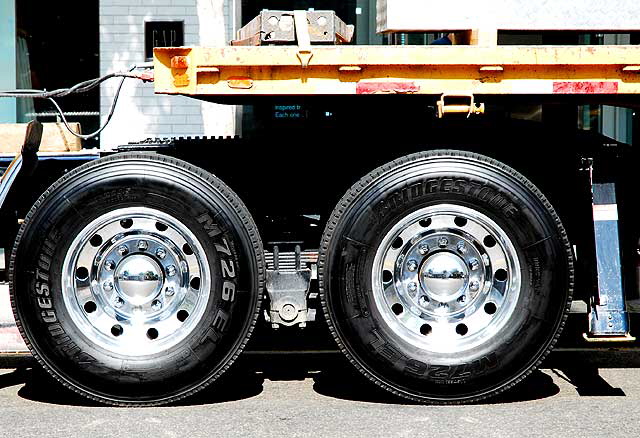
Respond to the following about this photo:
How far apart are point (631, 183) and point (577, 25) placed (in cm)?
103

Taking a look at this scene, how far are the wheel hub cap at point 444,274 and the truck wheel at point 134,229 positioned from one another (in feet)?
2.48

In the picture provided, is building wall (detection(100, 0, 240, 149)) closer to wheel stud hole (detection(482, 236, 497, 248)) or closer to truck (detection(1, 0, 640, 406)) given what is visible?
truck (detection(1, 0, 640, 406))

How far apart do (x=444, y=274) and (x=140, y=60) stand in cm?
822

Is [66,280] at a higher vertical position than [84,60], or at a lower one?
lower

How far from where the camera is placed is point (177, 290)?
5.19m

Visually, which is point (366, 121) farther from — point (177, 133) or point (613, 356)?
point (177, 133)

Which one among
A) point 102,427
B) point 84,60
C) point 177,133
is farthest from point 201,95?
point 84,60

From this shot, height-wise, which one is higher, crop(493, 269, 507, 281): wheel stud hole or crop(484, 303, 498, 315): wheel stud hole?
crop(493, 269, 507, 281): wheel stud hole

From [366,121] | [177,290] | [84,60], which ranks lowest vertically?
[177,290]

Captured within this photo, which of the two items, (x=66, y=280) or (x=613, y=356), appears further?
(x=613, y=356)

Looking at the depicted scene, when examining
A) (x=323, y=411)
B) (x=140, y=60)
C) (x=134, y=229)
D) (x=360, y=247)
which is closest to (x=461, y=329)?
(x=360, y=247)

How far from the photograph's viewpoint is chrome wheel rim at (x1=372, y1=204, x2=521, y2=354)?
5.15 m

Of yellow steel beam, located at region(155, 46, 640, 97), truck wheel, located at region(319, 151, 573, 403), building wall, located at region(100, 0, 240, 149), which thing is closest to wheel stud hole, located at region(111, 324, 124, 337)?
truck wheel, located at region(319, 151, 573, 403)

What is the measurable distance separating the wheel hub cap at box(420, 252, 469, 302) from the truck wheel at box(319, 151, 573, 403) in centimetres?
15
